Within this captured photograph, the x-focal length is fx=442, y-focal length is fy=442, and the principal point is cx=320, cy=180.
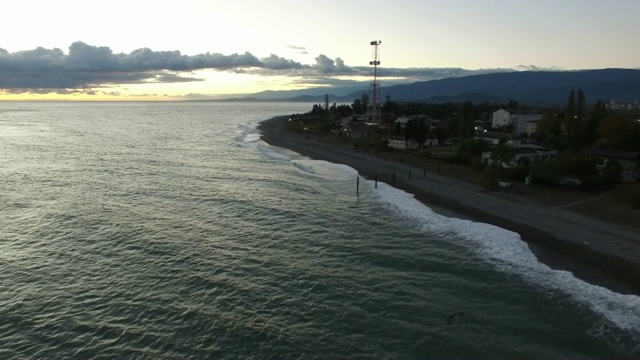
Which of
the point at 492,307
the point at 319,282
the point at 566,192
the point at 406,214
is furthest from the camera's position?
the point at 566,192

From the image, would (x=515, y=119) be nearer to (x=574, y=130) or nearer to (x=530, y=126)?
(x=530, y=126)

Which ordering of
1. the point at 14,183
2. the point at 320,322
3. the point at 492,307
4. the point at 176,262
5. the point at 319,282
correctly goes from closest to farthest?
the point at 320,322
the point at 492,307
the point at 319,282
the point at 176,262
the point at 14,183

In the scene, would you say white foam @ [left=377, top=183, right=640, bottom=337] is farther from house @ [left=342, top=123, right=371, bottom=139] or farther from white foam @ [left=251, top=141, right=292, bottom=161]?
house @ [left=342, top=123, right=371, bottom=139]

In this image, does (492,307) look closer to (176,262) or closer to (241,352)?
(241,352)

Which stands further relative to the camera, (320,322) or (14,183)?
(14,183)

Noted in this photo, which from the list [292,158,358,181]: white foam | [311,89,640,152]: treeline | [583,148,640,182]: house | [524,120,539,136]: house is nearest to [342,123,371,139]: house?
[311,89,640,152]: treeline

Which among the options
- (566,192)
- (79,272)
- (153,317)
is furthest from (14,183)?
(566,192)

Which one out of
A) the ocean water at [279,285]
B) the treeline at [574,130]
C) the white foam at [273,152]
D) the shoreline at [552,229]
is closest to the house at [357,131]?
the treeline at [574,130]
